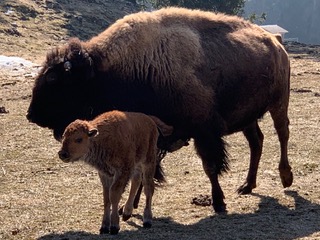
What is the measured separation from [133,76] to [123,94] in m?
0.25

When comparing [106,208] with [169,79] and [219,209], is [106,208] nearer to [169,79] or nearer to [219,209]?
[219,209]

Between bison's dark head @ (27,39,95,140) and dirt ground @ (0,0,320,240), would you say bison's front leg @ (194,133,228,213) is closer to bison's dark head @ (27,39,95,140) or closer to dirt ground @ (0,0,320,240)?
dirt ground @ (0,0,320,240)

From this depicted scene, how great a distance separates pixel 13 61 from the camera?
81.5 ft

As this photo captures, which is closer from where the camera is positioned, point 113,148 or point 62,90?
point 113,148

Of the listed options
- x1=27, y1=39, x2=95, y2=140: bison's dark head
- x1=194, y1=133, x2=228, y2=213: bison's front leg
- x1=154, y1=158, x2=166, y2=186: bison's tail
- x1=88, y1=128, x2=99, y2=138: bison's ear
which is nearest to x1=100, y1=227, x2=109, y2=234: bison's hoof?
x1=88, y1=128, x2=99, y2=138: bison's ear

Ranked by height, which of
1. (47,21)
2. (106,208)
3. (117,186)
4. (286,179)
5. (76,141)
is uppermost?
(76,141)

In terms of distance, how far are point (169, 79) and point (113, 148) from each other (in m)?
1.62

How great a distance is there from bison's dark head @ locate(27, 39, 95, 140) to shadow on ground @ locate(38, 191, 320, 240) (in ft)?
4.57

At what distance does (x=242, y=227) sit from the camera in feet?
24.6

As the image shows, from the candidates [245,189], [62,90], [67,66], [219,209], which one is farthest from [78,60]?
[245,189]

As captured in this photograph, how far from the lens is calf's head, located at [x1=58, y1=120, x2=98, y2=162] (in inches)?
262

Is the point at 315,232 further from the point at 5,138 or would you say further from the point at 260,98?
the point at 5,138

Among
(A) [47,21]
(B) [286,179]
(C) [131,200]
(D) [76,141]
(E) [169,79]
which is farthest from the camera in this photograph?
(A) [47,21]

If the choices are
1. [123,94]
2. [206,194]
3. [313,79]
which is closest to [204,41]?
[123,94]
